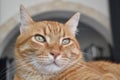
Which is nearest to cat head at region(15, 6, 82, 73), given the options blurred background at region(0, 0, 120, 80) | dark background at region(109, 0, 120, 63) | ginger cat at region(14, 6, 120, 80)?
ginger cat at region(14, 6, 120, 80)

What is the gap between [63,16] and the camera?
14.5 feet

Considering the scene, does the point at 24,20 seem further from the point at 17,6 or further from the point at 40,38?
the point at 17,6

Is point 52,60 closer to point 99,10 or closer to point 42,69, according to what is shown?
point 42,69

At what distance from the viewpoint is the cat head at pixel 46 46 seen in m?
1.01

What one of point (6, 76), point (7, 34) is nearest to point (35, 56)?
point (6, 76)

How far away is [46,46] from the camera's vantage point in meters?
1.04

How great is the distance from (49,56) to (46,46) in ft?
0.15

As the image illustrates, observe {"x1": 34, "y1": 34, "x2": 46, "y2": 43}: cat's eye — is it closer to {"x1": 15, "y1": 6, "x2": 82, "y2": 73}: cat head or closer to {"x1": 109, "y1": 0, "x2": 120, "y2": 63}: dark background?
{"x1": 15, "y1": 6, "x2": 82, "y2": 73}: cat head

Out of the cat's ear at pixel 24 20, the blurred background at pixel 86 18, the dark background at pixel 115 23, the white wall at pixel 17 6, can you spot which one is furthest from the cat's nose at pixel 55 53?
the dark background at pixel 115 23

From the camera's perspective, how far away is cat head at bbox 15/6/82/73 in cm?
101

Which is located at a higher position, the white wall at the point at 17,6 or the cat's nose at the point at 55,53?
the white wall at the point at 17,6

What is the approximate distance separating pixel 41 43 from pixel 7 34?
3.17m

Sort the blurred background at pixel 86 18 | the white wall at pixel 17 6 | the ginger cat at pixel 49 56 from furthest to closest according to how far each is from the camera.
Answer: the blurred background at pixel 86 18
the white wall at pixel 17 6
the ginger cat at pixel 49 56

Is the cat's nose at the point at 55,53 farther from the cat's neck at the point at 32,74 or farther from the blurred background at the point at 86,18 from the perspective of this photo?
the blurred background at the point at 86,18
